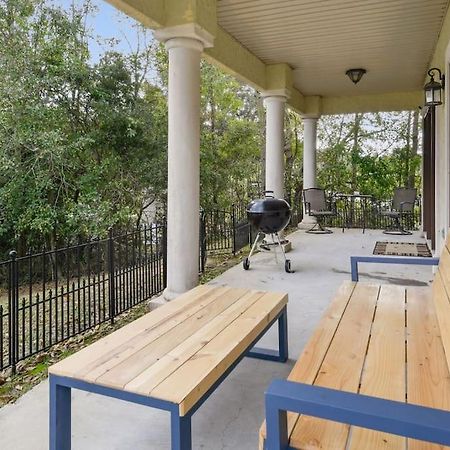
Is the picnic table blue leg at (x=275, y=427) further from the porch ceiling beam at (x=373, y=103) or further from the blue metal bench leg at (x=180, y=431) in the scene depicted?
the porch ceiling beam at (x=373, y=103)

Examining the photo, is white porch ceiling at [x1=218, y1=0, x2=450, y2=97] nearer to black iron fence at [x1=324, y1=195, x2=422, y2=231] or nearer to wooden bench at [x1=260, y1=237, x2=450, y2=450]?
wooden bench at [x1=260, y1=237, x2=450, y2=450]

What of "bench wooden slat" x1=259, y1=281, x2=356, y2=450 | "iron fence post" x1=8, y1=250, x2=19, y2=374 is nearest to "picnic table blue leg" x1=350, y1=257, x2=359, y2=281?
"bench wooden slat" x1=259, y1=281, x2=356, y2=450

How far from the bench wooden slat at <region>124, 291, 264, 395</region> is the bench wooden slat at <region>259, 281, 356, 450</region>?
405 millimetres

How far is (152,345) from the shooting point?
1.77m

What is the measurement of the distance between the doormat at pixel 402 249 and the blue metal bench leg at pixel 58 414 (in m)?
5.31

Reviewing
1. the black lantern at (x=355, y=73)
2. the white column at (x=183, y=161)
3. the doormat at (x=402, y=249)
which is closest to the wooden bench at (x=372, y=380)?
the white column at (x=183, y=161)

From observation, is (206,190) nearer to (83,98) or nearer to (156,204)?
(156,204)

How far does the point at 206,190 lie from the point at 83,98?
119 inches

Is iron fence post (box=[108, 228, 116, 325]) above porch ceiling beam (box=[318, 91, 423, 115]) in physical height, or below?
below

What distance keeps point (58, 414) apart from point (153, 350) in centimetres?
40

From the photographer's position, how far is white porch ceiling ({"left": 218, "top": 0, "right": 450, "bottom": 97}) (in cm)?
432

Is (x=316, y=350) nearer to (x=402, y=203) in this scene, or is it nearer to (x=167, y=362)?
(x=167, y=362)

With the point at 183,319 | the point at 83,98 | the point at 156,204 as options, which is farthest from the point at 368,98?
the point at 183,319

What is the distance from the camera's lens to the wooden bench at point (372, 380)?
1.00 meters
